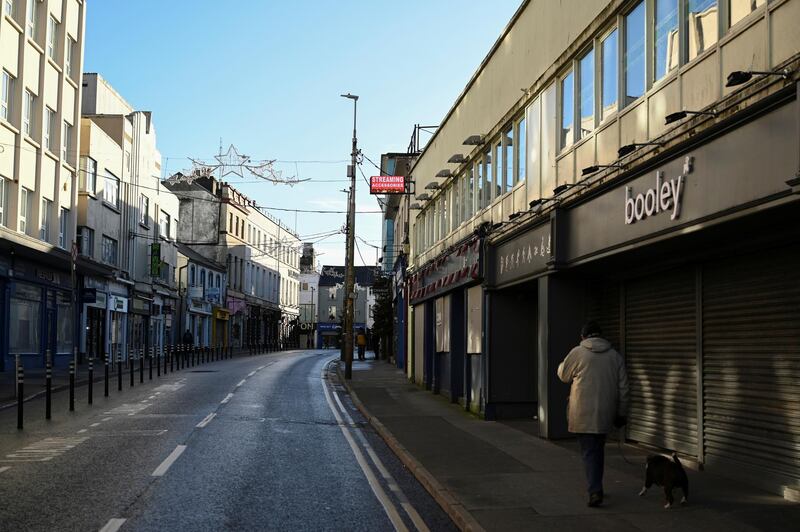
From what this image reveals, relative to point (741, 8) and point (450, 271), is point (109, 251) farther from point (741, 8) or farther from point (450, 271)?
point (741, 8)

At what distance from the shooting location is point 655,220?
30.5 feet

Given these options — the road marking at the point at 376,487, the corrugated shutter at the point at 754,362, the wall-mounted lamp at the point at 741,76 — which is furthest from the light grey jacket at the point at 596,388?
the wall-mounted lamp at the point at 741,76

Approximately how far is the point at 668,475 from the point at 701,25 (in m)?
4.63

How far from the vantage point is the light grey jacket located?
8172 mm

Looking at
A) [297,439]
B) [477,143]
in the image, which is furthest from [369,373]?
[297,439]

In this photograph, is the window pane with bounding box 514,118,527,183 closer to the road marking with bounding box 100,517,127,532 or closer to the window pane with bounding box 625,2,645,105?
Answer: the window pane with bounding box 625,2,645,105

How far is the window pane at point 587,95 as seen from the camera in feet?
40.5

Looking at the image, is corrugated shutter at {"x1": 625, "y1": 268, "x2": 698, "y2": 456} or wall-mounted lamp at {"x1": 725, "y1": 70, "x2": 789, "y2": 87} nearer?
wall-mounted lamp at {"x1": 725, "y1": 70, "x2": 789, "y2": 87}

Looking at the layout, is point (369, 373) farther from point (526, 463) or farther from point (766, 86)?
point (766, 86)

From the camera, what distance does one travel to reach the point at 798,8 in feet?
22.9

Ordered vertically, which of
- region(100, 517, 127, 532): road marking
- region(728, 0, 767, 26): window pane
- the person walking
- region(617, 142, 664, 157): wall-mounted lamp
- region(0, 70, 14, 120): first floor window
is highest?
region(0, 70, 14, 120): first floor window

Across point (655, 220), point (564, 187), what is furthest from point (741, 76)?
point (564, 187)

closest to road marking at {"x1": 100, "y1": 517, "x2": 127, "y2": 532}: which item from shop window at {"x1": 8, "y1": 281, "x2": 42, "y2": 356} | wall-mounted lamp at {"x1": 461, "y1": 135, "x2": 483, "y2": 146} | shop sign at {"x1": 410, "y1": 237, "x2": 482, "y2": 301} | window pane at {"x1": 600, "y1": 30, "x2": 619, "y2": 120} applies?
window pane at {"x1": 600, "y1": 30, "x2": 619, "y2": 120}

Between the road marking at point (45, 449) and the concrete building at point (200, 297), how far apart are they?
3962 cm
